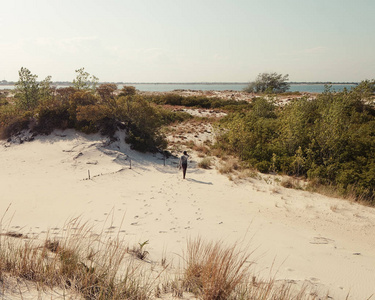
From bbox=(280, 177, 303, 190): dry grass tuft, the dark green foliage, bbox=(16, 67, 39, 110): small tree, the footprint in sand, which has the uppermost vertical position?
bbox=(16, 67, 39, 110): small tree

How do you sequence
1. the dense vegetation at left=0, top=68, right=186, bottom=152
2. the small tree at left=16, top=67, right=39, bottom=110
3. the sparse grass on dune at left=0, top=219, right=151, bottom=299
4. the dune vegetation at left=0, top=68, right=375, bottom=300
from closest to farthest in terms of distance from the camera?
1. the sparse grass on dune at left=0, top=219, right=151, bottom=299
2. the dune vegetation at left=0, top=68, right=375, bottom=300
3. the dense vegetation at left=0, top=68, right=186, bottom=152
4. the small tree at left=16, top=67, right=39, bottom=110

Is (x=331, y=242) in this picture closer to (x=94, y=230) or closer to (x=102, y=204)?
(x=94, y=230)

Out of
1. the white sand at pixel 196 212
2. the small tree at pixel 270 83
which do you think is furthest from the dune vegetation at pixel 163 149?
the small tree at pixel 270 83

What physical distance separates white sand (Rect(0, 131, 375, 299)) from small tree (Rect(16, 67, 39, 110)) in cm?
802

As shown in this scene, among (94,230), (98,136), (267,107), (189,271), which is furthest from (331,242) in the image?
(267,107)

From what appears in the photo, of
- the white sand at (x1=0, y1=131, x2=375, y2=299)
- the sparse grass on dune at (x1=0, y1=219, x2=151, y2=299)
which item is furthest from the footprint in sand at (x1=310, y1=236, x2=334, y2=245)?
the sparse grass on dune at (x1=0, y1=219, x2=151, y2=299)

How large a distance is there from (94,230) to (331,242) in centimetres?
672

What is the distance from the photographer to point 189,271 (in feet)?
12.0

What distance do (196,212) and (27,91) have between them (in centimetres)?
1994

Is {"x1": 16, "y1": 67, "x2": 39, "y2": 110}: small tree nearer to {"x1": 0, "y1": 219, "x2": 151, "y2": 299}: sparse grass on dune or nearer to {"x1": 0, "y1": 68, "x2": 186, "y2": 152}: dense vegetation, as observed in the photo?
{"x1": 0, "y1": 68, "x2": 186, "y2": 152}: dense vegetation

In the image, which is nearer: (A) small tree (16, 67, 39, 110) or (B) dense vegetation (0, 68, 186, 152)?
(B) dense vegetation (0, 68, 186, 152)

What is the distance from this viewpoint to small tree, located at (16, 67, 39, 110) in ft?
64.1

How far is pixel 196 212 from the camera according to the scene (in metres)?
8.15

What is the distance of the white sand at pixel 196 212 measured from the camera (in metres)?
5.38
